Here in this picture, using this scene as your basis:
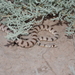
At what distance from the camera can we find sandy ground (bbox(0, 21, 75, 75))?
3.61 metres

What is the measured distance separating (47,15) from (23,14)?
0.88 metres

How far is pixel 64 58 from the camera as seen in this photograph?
4.00 metres

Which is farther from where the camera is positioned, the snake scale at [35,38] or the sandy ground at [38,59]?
the snake scale at [35,38]

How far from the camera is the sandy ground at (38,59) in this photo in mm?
3611

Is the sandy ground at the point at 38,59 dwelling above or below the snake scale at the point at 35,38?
below

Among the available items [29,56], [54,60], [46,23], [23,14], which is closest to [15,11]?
[23,14]

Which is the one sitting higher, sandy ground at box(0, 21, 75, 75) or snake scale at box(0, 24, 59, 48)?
snake scale at box(0, 24, 59, 48)

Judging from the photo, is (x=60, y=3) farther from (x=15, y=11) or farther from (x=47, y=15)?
(x=15, y=11)

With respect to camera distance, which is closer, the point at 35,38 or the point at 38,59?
the point at 38,59

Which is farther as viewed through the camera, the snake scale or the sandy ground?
the snake scale

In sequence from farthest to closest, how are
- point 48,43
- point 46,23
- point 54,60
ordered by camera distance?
point 46,23 < point 48,43 < point 54,60

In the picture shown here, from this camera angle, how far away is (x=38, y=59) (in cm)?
395

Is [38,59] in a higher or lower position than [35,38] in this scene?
lower

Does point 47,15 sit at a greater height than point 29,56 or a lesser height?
greater
